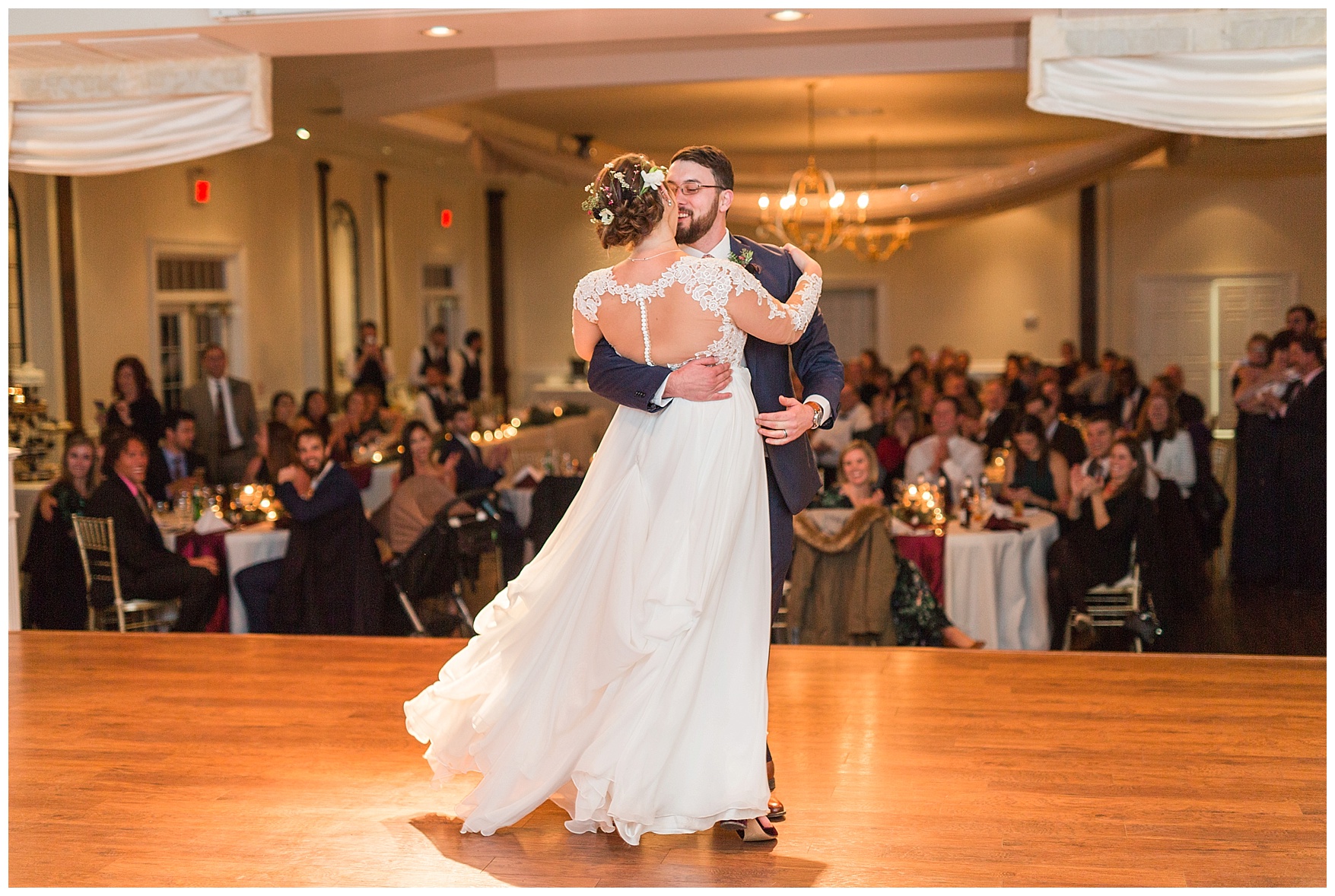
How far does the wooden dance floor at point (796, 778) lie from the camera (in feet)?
9.97

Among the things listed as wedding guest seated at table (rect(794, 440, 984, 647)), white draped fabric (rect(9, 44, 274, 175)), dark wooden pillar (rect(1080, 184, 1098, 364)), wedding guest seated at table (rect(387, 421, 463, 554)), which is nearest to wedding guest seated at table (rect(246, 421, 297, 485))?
wedding guest seated at table (rect(387, 421, 463, 554))

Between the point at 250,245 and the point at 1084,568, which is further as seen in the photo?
the point at 250,245

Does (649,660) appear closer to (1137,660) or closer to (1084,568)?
(1137,660)

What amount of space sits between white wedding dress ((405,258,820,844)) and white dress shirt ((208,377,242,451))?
705 cm

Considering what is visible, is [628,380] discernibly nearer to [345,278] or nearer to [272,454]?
[272,454]

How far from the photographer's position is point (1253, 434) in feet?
26.9

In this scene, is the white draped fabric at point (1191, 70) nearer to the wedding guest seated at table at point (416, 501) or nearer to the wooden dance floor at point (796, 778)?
the wooden dance floor at point (796, 778)

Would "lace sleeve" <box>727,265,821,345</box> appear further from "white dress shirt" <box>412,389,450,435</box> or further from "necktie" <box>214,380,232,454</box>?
"white dress shirt" <box>412,389,450,435</box>

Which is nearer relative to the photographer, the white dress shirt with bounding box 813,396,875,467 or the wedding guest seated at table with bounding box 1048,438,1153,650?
the wedding guest seated at table with bounding box 1048,438,1153,650

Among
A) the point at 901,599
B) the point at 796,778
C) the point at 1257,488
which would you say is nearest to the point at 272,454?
the point at 901,599

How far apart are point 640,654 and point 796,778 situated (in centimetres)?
85

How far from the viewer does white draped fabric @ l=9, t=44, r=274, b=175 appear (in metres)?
5.46

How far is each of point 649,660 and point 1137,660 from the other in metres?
2.47

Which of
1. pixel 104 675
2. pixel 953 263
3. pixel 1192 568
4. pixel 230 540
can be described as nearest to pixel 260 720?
pixel 104 675
